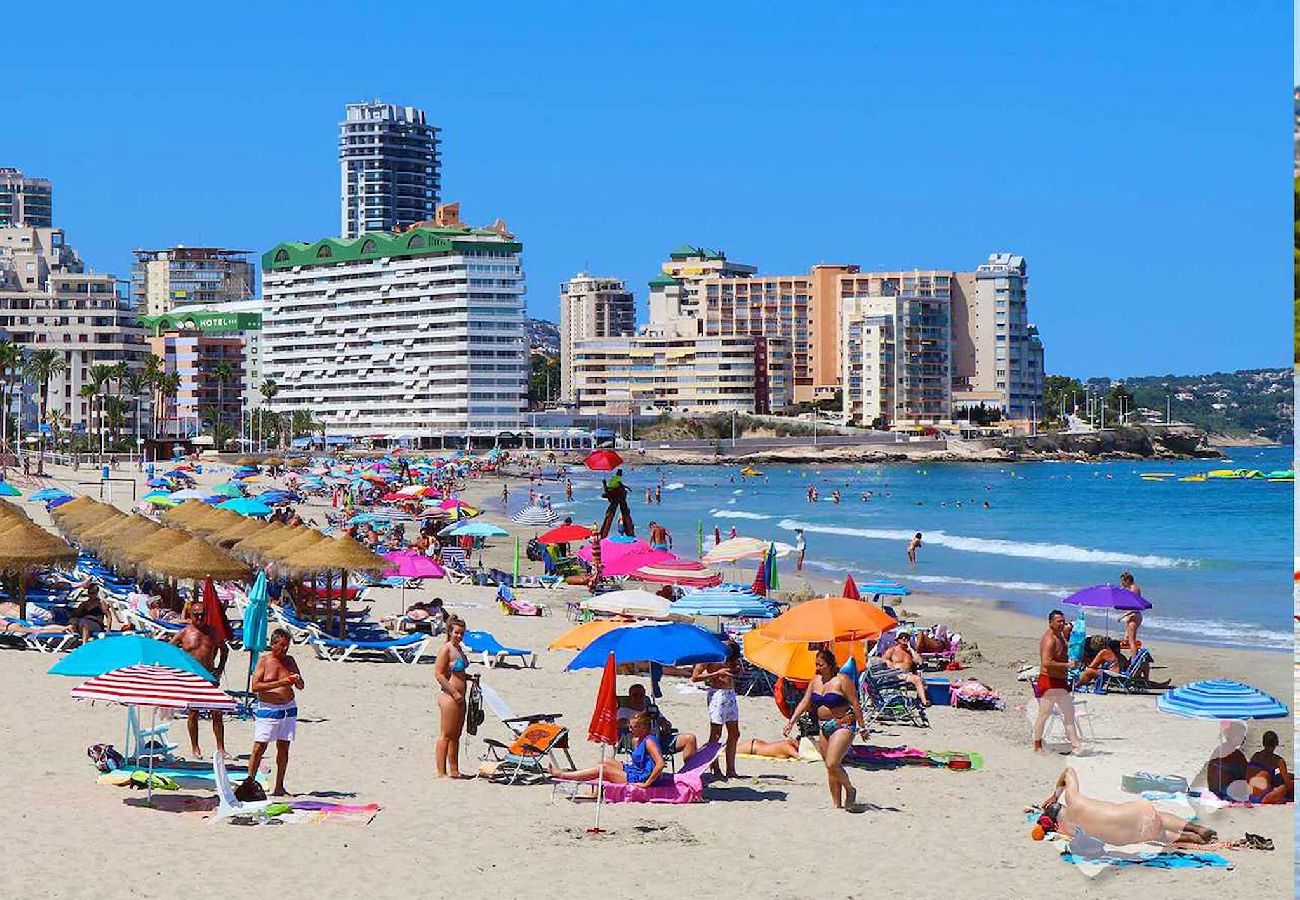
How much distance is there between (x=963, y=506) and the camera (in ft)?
255

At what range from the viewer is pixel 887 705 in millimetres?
15547

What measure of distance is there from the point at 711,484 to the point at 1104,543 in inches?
2166

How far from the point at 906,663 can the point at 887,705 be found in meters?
1.98

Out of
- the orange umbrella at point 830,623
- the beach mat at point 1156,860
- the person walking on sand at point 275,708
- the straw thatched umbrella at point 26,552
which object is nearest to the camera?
the beach mat at point 1156,860

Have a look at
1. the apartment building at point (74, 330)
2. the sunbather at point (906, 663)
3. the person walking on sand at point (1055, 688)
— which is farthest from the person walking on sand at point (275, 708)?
the apartment building at point (74, 330)

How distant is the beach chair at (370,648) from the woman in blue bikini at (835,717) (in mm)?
7443

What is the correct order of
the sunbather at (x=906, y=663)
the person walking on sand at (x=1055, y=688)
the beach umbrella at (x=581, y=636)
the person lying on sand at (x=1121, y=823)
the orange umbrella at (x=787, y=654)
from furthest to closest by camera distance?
the sunbather at (x=906, y=663), the person walking on sand at (x=1055, y=688), the orange umbrella at (x=787, y=654), the beach umbrella at (x=581, y=636), the person lying on sand at (x=1121, y=823)

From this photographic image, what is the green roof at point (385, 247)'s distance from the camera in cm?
15438

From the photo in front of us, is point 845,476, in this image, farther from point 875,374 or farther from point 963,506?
point 875,374

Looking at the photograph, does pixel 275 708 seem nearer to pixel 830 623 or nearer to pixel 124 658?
pixel 124 658

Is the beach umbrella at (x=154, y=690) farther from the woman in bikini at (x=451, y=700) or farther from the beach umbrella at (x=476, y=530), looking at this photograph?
the beach umbrella at (x=476, y=530)

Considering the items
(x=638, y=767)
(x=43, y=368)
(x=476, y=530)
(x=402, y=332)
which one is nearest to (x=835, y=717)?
(x=638, y=767)

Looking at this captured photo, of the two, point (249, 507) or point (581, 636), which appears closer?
point (581, 636)

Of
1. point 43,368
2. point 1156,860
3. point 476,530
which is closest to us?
point 1156,860
